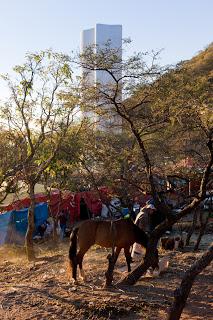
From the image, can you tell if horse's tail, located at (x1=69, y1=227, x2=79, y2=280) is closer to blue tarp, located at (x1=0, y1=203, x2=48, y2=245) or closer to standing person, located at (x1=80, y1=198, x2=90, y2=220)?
blue tarp, located at (x1=0, y1=203, x2=48, y2=245)

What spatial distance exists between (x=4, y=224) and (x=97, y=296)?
10716mm

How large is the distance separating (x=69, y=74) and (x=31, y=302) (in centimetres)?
711

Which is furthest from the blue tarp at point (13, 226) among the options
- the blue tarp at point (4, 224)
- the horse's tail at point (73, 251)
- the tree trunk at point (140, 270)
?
the tree trunk at point (140, 270)

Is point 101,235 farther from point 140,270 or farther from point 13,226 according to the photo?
point 13,226

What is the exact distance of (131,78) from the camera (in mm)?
8859

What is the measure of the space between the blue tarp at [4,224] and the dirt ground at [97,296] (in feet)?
22.5

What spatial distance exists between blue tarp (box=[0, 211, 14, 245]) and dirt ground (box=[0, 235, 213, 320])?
22.5ft

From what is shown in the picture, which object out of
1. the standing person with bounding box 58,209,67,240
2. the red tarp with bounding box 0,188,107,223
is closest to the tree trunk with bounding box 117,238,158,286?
the standing person with bounding box 58,209,67,240

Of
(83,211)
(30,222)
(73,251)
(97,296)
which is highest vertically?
(83,211)

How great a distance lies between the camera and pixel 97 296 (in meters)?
7.52

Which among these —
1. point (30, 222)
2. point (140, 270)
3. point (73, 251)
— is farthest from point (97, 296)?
point (30, 222)

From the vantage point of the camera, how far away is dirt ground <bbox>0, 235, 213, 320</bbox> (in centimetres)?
680

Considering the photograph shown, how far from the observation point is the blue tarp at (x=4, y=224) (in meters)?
17.4

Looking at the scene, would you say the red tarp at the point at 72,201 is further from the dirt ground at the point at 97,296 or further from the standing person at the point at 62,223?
the dirt ground at the point at 97,296
